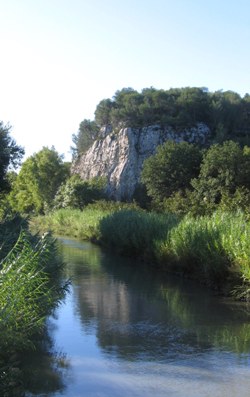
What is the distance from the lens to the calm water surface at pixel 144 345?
27.1ft

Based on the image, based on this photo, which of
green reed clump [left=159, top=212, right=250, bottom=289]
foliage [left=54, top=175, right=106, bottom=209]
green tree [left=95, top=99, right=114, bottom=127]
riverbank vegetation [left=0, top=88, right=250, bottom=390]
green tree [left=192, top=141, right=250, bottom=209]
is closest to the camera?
riverbank vegetation [left=0, top=88, right=250, bottom=390]

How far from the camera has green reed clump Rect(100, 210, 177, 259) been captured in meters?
23.0

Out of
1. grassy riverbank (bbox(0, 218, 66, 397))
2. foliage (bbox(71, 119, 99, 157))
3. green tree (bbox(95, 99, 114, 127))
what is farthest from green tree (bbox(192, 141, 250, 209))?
foliage (bbox(71, 119, 99, 157))

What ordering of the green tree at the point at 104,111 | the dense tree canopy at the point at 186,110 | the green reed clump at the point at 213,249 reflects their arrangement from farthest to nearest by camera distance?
the green tree at the point at 104,111, the dense tree canopy at the point at 186,110, the green reed clump at the point at 213,249

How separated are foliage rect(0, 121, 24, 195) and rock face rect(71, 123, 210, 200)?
5460cm

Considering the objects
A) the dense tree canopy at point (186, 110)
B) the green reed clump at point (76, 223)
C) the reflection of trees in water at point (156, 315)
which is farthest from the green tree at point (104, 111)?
the reflection of trees in water at point (156, 315)

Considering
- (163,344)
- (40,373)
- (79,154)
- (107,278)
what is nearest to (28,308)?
(40,373)

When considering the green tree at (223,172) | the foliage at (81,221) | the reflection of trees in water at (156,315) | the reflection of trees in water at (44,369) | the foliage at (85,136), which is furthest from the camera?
the foliage at (85,136)

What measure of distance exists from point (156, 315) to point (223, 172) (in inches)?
1327

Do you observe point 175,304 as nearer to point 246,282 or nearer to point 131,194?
point 246,282

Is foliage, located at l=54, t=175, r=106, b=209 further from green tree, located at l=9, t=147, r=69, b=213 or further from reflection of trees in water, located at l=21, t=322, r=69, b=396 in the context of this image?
reflection of trees in water, located at l=21, t=322, r=69, b=396

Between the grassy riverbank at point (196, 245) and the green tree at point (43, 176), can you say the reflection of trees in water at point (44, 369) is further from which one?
the green tree at point (43, 176)

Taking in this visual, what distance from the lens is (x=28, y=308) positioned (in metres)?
7.52

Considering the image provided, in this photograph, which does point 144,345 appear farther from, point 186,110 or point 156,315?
point 186,110
